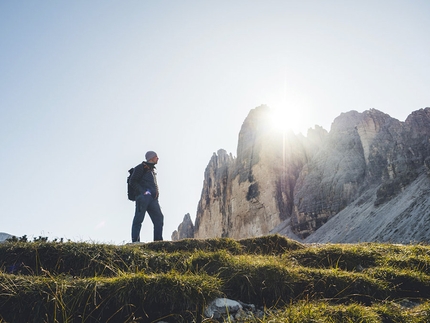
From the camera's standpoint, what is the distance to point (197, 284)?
4512 millimetres

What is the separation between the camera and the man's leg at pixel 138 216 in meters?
10.2

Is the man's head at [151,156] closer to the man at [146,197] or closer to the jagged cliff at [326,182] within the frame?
the man at [146,197]

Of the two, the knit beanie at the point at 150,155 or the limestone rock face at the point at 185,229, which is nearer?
the knit beanie at the point at 150,155

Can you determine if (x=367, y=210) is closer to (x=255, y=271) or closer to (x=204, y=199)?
(x=255, y=271)

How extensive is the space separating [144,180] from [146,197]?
0.64 meters

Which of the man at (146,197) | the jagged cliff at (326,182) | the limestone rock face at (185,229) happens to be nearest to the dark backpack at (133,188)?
the man at (146,197)

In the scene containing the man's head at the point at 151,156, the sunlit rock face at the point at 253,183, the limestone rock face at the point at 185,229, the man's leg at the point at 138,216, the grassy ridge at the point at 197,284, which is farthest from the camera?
the limestone rock face at the point at 185,229

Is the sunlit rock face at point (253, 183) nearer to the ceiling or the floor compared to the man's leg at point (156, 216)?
nearer to the ceiling

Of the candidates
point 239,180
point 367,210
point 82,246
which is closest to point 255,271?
point 82,246

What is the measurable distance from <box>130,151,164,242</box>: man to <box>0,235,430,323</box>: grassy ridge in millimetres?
3291

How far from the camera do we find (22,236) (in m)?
7.95

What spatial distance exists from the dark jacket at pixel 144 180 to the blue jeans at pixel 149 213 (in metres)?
0.21

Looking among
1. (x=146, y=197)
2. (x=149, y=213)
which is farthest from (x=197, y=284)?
(x=149, y=213)

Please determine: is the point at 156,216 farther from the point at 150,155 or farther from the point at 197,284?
the point at 197,284
